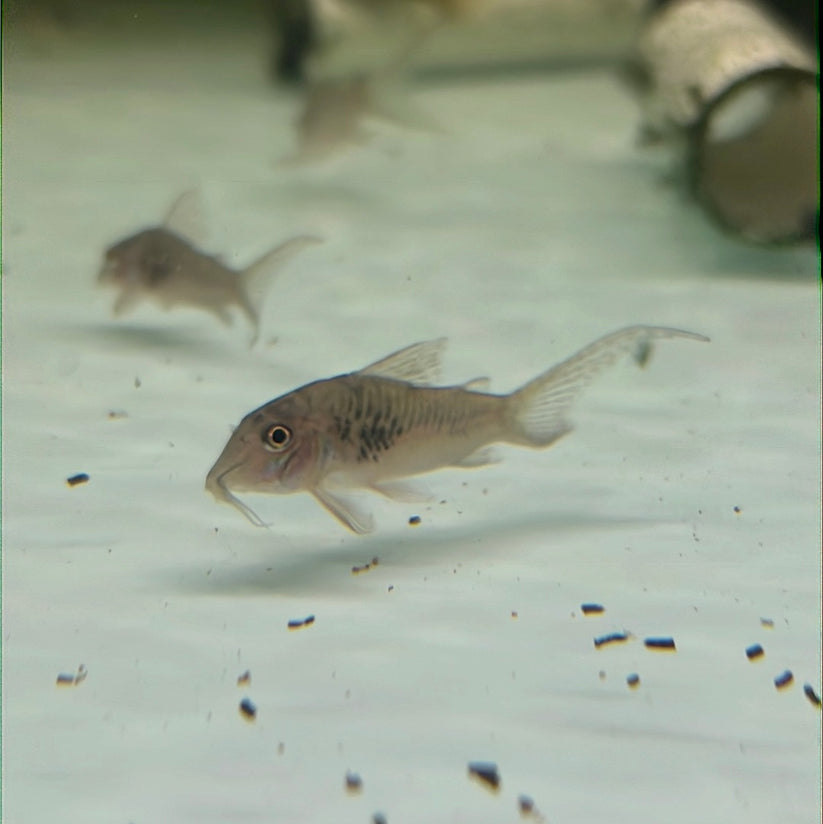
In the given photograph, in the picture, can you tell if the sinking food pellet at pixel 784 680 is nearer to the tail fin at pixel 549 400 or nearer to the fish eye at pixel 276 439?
the tail fin at pixel 549 400

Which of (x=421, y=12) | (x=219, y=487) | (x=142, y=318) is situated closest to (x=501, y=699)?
(x=219, y=487)

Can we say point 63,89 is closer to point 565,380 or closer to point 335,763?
point 565,380

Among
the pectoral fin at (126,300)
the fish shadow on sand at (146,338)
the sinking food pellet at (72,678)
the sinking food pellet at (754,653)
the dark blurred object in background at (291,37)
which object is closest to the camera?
the sinking food pellet at (72,678)

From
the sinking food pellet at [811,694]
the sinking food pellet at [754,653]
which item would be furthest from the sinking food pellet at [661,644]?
the sinking food pellet at [811,694]

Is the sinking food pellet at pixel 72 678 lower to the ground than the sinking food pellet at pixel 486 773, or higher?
higher

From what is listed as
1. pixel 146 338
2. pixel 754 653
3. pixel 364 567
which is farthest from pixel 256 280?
pixel 754 653

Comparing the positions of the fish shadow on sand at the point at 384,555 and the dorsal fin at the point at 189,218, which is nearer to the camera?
the fish shadow on sand at the point at 384,555
